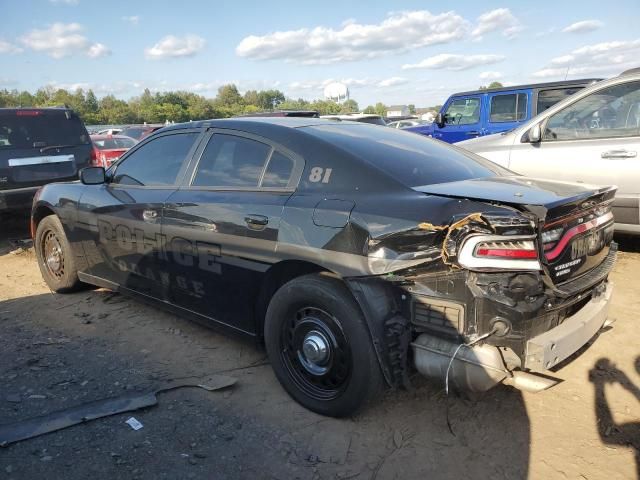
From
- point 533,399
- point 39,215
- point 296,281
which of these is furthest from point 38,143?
point 533,399

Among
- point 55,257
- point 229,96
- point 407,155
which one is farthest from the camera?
point 229,96

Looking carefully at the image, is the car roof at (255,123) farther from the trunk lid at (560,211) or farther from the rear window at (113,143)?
the rear window at (113,143)

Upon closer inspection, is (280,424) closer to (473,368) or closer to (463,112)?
(473,368)

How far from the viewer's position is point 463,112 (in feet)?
35.6

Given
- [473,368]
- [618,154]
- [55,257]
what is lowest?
[55,257]

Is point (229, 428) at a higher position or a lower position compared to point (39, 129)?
lower

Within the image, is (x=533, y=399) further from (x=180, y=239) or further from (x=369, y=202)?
(x=180, y=239)

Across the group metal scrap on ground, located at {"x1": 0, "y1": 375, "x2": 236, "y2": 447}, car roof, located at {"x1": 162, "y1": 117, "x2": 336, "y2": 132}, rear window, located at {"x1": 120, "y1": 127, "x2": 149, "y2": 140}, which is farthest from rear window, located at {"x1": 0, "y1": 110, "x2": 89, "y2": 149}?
rear window, located at {"x1": 120, "y1": 127, "x2": 149, "y2": 140}

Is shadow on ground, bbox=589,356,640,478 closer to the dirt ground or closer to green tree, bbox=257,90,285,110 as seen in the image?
the dirt ground

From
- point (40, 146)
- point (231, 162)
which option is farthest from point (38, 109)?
point (231, 162)

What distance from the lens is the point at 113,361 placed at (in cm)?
360

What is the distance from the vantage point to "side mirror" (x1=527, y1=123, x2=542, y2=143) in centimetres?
524

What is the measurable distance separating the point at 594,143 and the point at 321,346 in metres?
3.78

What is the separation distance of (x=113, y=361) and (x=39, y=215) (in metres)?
2.35
